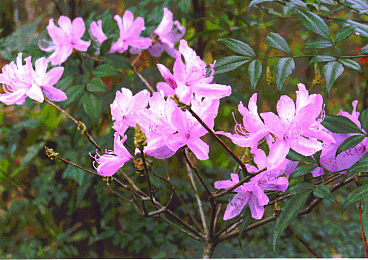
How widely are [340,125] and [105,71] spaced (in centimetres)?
57

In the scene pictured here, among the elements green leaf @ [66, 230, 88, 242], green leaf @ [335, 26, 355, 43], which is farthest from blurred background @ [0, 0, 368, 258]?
green leaf @ [335, 26, 355, 43]

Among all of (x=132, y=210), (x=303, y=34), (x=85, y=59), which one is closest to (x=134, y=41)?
(x=85, y=59)

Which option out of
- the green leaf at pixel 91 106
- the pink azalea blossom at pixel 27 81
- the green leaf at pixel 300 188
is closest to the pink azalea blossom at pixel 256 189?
the green leaf at pixel 300 188

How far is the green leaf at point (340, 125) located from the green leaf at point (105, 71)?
531 mm

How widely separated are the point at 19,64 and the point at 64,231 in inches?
34.5

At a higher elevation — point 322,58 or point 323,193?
point 322,58

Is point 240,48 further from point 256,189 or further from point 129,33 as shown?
point 129,33

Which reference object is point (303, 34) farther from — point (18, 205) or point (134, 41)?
point (18, 205)

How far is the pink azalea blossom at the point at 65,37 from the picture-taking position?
780 millimetres

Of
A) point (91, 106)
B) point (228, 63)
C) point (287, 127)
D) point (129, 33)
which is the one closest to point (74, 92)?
point (91, 106)

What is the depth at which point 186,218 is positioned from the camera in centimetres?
130

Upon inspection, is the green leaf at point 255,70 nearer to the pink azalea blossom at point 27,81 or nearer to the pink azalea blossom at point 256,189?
the pink azalea blossom at point 256,189

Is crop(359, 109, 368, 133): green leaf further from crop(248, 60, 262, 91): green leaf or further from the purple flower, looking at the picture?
the purple flower

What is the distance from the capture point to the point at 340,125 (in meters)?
0.44
